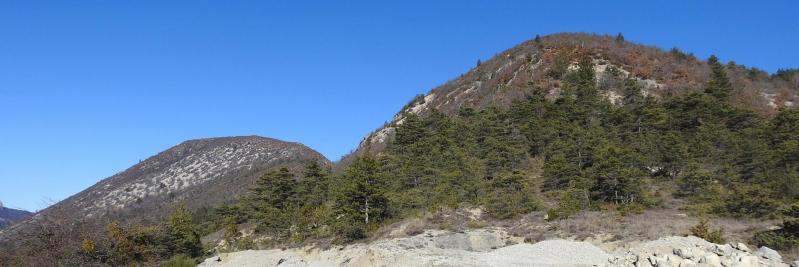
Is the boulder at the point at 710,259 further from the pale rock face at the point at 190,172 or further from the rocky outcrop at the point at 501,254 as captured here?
the pale rock face at the point at 190,172

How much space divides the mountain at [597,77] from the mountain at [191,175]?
30.8m

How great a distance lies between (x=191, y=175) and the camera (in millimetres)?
108688

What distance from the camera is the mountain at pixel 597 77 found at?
177ft

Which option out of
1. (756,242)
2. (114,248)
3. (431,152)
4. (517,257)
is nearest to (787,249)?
(756,242)

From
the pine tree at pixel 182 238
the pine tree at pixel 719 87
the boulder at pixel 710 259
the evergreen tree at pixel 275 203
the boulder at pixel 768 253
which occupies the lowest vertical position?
the boulder at pixel 768 253

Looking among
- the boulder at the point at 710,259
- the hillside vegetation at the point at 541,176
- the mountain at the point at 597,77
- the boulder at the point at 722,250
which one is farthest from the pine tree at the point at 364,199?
the mountain at the point at 597,77

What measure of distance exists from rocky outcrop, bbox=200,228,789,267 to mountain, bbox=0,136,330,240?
5773 cm

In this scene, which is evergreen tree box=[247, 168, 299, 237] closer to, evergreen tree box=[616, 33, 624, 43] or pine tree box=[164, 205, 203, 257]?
pine tree box=[164, 205, 203, 257]

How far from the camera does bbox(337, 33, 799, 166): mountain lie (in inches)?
2127

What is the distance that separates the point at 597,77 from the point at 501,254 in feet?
134

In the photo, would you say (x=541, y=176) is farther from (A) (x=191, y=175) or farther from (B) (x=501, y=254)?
(A) (x=191, y=175)

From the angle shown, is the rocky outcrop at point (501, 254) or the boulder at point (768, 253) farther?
the boulder at point (768, 253)

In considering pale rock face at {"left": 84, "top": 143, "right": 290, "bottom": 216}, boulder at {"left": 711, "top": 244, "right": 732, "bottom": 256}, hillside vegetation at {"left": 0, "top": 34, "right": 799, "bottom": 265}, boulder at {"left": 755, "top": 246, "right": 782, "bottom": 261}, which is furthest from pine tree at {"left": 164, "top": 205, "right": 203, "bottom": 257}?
pale rock face at {"left": 84, "top": 143, "right": 290, "bottom": 216}

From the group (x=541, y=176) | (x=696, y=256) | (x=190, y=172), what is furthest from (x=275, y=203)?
(x=190, y=172)
